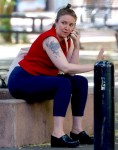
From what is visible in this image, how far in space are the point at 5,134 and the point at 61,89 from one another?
26.2 inches

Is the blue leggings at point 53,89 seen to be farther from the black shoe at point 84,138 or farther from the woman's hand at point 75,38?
the woman's hand at point 75,38

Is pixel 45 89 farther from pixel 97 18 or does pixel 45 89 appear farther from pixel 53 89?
pixel 97 18

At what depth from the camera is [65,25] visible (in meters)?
7.24

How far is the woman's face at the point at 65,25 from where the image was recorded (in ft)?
23.7

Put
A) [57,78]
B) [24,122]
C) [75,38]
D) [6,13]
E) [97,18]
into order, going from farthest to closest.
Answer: [6,13] < [97,18] < [75,38] < [24,122] < [57,78]

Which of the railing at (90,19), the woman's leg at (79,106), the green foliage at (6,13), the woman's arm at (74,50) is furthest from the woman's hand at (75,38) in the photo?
the green foliage at (6,13)

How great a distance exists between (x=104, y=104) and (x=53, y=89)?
1.01 metres

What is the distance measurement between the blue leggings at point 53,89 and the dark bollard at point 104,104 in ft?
2.82

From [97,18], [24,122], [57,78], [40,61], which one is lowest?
[97,18]

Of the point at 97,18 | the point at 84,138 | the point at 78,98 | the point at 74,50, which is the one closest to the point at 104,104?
the point at 78,98

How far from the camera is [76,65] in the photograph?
7238mm

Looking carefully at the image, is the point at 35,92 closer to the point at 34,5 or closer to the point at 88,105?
the point at 88,105

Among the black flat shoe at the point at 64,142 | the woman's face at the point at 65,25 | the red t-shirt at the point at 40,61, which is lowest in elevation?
the black flat shoe at the point at 64,142

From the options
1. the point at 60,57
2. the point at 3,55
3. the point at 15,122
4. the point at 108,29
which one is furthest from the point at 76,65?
the point at 108,29
